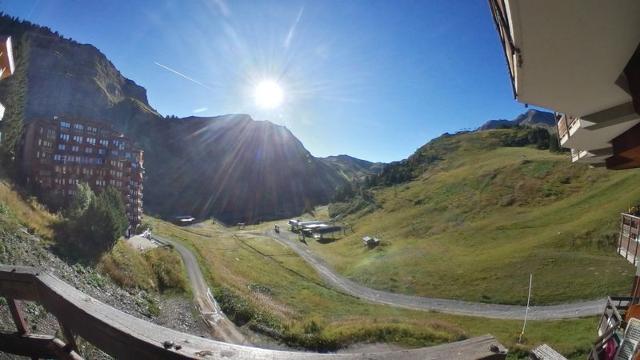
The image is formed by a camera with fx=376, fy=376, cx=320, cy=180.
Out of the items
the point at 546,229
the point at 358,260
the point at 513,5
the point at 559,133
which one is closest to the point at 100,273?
the point at 559,133

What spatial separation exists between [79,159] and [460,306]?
236 ft

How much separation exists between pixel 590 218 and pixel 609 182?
18.3m

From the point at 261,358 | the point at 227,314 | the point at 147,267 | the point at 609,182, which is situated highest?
the point at 609,182

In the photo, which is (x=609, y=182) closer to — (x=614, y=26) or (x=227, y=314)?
(x=227, y=314)

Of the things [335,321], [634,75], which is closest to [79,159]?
[335,321]

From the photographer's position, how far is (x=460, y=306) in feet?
140

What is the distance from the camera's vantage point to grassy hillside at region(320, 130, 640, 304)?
1687 inches

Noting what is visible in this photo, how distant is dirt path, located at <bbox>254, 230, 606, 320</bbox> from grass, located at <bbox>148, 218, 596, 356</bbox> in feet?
6.31

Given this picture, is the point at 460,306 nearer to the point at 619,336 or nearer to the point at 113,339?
the point at 619,336

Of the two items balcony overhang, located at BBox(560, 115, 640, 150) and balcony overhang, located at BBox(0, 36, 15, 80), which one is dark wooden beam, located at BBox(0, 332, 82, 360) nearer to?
balcony overhang, located at BBox(0, 36, 15, 80)

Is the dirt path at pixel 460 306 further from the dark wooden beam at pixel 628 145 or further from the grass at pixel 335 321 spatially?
the dark wooden beam at pixel 628 145

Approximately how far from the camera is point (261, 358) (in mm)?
2002

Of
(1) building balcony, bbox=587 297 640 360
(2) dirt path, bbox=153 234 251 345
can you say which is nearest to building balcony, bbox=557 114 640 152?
(1) building balcony, bbox=587 297 640 360

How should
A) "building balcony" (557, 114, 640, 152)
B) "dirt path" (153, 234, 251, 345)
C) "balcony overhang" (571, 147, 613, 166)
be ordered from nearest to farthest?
"building balcony" (557, 114, 640, 152)
"balcony overhang" (571, 147, 613, 166)
"dirt path" (153, 234, 251, 345)
